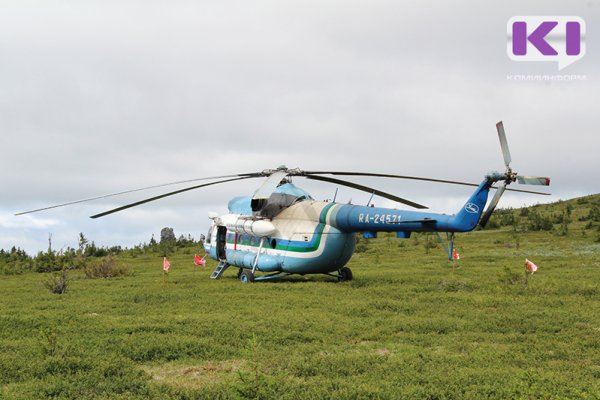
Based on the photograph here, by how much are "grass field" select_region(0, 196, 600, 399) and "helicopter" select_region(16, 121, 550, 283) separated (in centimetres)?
117

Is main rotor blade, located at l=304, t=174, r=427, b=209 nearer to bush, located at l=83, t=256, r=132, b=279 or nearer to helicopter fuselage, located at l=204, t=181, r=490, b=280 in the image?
helicopter fuselage, located at l=204, t=181, r=490, b=280

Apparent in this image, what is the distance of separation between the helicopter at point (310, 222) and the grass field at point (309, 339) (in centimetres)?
117

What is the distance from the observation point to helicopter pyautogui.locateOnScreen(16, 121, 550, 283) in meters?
16.4

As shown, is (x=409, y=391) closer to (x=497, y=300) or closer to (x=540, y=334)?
(x=540, y=334)

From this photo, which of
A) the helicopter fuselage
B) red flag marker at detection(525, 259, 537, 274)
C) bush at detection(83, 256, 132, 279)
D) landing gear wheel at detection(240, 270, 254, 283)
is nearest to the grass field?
red flag marker at detection(525, 259, 537, 274)

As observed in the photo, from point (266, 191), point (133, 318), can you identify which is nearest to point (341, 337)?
point (133, 318)

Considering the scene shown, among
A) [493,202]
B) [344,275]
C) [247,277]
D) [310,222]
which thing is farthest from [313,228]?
[493,202]

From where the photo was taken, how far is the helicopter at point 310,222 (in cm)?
1639

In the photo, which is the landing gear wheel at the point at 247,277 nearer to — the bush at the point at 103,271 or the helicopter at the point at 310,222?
the helicopter at the point at 310,222

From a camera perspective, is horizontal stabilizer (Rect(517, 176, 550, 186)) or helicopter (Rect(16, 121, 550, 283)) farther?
helicopter (Rect(16, 121, 550, 283))

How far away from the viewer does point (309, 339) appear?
470 inches

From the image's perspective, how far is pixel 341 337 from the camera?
1219cm

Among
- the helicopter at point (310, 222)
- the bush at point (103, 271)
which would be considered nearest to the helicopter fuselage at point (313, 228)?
the helicopter at point (310, 222)

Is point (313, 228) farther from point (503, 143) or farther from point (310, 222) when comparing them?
point (503, 143)
